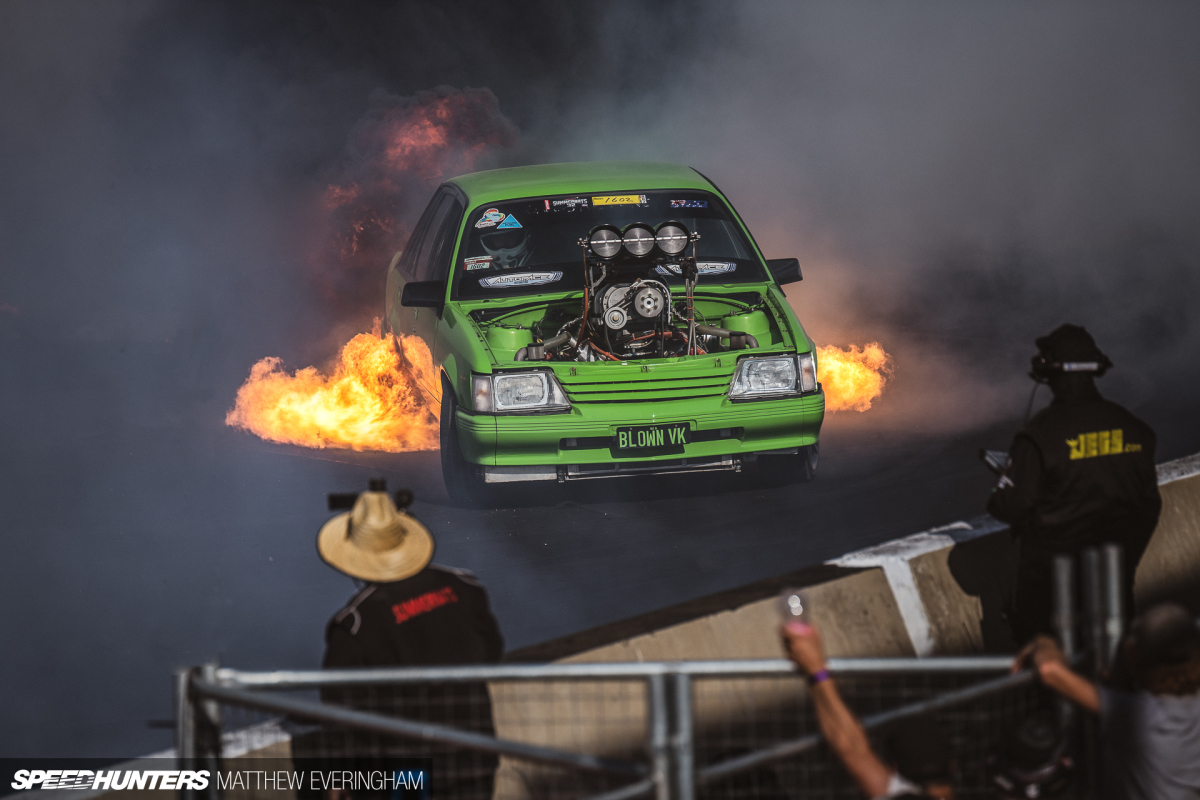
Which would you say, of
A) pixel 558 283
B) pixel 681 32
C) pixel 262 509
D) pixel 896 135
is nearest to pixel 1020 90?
pixel 896 135

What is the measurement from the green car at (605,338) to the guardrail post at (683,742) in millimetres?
3738

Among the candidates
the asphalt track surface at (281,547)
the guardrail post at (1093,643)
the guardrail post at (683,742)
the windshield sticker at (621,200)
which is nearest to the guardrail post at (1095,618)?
the guardrail post at (1093,643)

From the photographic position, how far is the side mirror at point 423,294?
22.6 feet

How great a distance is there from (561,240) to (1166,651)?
19.1 feet

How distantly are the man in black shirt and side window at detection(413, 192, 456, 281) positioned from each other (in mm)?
4851

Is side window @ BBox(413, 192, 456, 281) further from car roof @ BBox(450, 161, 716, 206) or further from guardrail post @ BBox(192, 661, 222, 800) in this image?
guardrail post @ BBox(192, 661, 222, 800)

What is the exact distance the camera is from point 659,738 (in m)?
2.48

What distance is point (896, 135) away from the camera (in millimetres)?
15812

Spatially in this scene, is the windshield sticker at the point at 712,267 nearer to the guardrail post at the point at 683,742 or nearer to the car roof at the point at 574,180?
the car roof at the point at 574,180

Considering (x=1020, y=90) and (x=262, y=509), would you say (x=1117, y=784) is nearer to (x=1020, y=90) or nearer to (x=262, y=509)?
(x=262, y=509)

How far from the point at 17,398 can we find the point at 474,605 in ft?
32.2

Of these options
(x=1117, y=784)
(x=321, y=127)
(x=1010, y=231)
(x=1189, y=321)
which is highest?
(x=321, y=127)

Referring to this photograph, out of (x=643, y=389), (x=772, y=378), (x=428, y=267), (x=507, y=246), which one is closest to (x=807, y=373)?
(x=772, y=378)

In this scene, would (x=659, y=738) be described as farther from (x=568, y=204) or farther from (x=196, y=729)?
(x=568, y=204)
